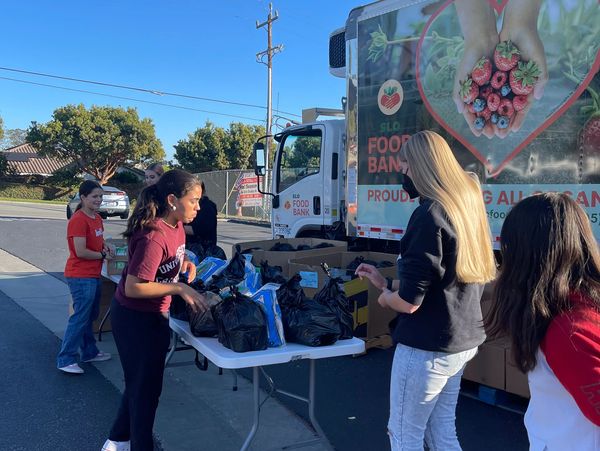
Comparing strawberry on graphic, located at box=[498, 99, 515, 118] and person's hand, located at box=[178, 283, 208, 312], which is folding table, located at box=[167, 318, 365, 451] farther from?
strawberry on graphic, located at box=[498, 99, 515, 118]

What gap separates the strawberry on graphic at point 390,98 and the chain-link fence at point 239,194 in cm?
1856

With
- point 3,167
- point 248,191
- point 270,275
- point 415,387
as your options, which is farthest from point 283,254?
point 3,167

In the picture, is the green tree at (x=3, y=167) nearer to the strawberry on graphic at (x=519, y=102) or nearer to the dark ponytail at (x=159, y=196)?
the dark ponytail at (x=159, y=196)

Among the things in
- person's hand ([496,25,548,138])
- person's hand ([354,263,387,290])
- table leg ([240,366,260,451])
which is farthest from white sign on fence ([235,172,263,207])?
person's hand ([354,263,387,290])

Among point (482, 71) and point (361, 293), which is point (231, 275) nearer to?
point (361, 293)

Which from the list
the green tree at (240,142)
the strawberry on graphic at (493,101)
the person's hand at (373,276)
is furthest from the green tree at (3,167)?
the person's hand at (373,276)

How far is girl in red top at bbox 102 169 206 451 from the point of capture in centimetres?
272

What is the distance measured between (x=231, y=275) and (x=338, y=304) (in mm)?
1268

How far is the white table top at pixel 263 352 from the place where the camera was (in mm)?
2584

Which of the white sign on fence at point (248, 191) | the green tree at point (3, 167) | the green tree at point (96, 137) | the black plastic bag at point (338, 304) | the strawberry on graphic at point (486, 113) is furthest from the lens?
the green tree at point (3, 167)

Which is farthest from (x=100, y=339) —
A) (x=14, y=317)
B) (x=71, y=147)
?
(x=71, y=147)

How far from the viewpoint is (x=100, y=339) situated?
576cm

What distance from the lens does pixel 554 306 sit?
142 cm

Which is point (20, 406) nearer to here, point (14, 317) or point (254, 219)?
point (14, 317)
